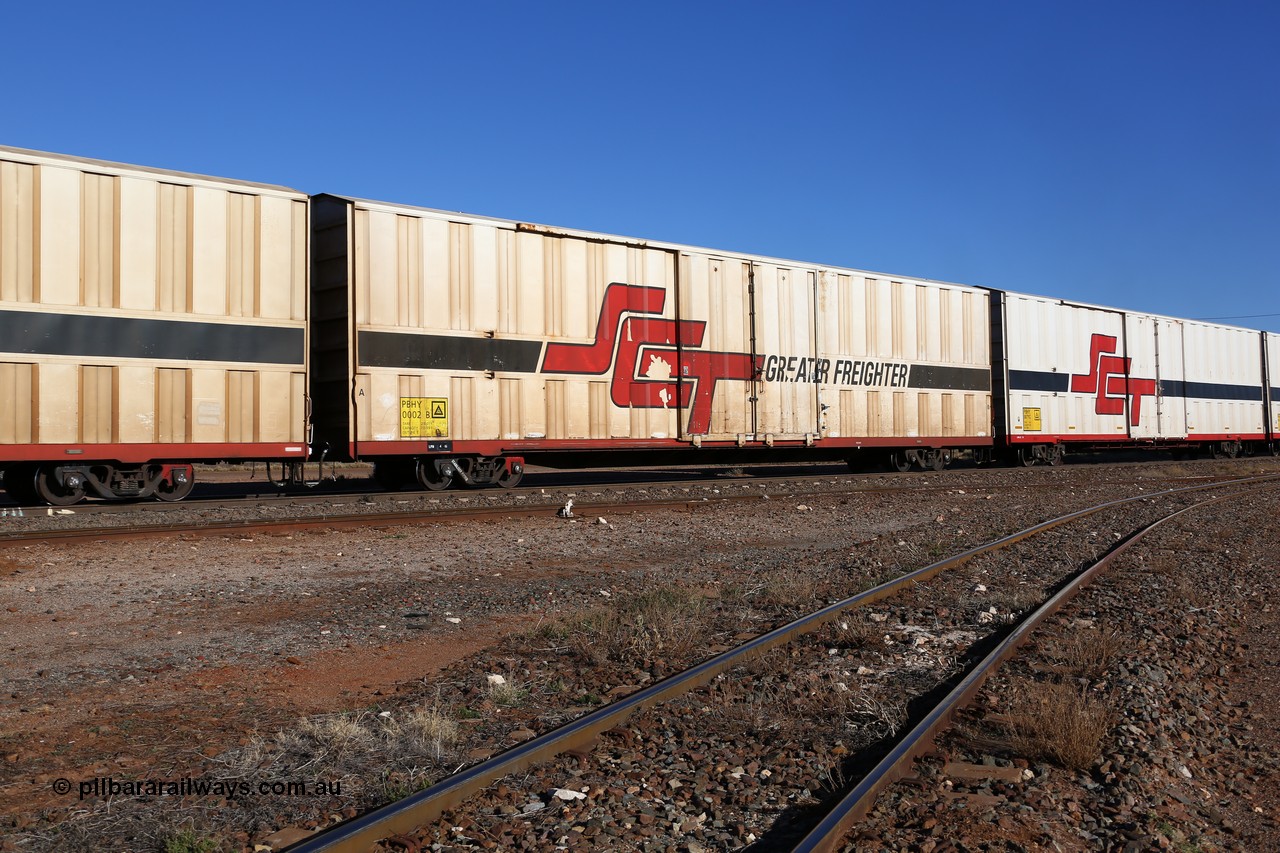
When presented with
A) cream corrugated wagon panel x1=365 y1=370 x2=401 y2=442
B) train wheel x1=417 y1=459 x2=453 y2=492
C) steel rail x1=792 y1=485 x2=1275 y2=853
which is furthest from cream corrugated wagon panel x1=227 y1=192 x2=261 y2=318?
steel rail x1=792 y1=485 x2=1275 y2=853

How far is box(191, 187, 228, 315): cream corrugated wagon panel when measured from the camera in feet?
40.8

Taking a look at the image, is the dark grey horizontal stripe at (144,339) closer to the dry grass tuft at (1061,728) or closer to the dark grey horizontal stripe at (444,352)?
the dark grey horizontal stripe at (444,352)

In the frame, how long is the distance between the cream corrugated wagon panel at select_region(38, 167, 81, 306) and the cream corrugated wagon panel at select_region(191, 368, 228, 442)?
168 centimetres

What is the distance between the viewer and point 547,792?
362 cm

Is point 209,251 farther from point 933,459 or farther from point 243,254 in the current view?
point 933,459

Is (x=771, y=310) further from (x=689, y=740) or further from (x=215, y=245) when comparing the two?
(x=689, y=740)

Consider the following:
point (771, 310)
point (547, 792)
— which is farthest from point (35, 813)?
point (771, 310)

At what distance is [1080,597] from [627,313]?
33.1ft

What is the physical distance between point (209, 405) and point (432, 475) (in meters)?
3.83

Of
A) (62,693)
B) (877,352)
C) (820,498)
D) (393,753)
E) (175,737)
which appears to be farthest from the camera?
(877,352)

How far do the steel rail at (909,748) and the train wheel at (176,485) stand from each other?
1116cm

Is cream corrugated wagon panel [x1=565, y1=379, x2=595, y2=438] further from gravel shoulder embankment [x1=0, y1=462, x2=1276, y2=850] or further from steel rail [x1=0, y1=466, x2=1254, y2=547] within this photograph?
gravel shoulder embankment [x1=0, y1=462, x2=1276, y2=850]

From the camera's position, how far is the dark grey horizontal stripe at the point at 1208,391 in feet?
93.8

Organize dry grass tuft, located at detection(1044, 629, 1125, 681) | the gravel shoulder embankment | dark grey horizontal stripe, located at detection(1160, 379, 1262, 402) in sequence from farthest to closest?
dark grey horizontal stripe, located at detection(1160, 379, 1262, 402), dry grass tuft, located at detection(1044, 629, 1125, 681), the gravel shoulder embankment
